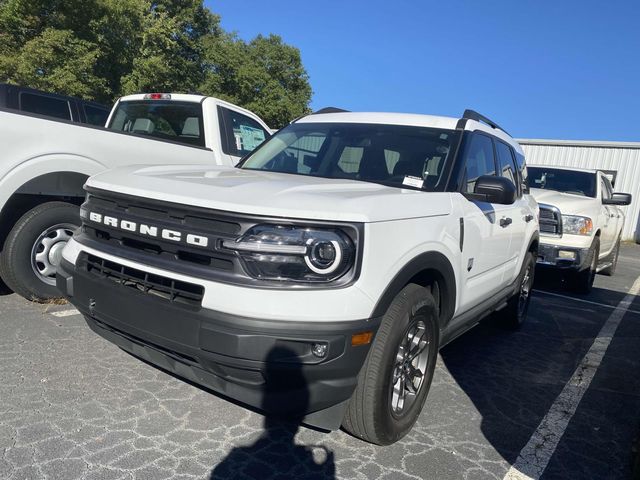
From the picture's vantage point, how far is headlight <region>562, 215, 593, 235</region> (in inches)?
295

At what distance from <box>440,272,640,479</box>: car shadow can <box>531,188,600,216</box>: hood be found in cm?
175

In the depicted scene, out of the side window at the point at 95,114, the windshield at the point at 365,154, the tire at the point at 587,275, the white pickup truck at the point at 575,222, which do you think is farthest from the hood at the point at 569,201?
the side window at the point at 95,114

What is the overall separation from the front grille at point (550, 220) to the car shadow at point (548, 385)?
1.45 m

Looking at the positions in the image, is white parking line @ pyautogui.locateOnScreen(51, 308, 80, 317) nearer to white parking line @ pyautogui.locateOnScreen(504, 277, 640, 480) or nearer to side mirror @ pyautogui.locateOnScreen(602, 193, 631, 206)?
white parking line @ pyautogui.locateOnScreen(504, 277, 640, 480)

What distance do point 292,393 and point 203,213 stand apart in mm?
915

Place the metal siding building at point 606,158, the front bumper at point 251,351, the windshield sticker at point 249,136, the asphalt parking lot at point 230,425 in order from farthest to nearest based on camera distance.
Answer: the metal siding building at point 606,158, the windshield sticker at point 249,136, the asphalt parking lot at point 230,425, the front bumper at point 251,351

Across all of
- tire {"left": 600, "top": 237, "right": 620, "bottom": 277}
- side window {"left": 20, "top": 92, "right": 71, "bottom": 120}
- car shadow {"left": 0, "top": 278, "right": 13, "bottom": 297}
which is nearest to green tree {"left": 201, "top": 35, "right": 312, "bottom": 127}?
tire {"left": 600, "top": 237, "right": 620, "bottom": 277}

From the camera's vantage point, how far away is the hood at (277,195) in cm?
231

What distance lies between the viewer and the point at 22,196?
4.32 meters

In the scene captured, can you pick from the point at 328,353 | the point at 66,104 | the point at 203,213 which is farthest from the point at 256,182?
the point at 66,104

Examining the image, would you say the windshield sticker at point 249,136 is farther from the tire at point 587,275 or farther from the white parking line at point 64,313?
the tire at point 587,275

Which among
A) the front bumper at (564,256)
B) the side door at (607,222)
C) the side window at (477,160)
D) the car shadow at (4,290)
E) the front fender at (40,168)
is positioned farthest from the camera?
the side door at (607,222)

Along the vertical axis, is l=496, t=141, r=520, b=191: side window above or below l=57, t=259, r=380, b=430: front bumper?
above

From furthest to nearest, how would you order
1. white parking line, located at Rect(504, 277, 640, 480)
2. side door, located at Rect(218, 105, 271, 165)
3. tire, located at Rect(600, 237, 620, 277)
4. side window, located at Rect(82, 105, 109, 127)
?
tire, located at Rect(600, 237, 620, 277) < side window, located at Rect(82, 105, 109, 127) < side door, located at Rect(218, 105, 271, 165) < white parking line, located at Rect(504, 277, 640, 480)
